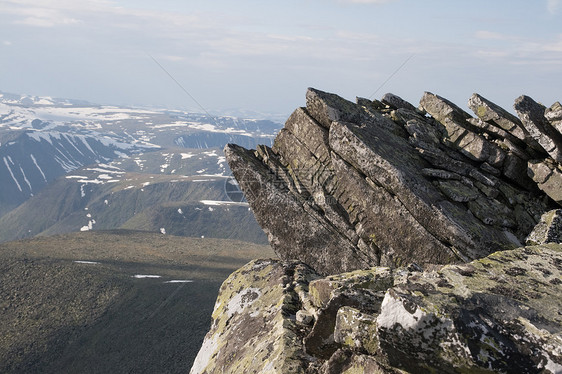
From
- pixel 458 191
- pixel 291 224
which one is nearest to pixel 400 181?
pixel 458 191

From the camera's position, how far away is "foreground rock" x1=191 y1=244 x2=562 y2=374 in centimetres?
969

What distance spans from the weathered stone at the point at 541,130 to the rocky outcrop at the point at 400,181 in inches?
2.6

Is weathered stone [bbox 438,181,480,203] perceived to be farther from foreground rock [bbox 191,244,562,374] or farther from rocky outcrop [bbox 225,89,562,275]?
foreground rock [bbox 191,244,562,374]

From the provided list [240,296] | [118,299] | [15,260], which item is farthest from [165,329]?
[240,296]

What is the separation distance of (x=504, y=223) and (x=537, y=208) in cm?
304

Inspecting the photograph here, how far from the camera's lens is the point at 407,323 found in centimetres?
1003

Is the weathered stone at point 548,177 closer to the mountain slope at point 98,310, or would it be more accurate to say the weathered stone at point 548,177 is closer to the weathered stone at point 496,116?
the weathered stone at point 496,116

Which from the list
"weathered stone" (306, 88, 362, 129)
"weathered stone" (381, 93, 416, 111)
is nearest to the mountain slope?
"weathered stone" (381, 93, 416, 111)

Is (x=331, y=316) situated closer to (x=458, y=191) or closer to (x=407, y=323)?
(x=407, y=323)

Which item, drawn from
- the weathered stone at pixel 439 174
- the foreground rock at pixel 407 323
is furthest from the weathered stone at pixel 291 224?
the foreground rock at pixel 407 323

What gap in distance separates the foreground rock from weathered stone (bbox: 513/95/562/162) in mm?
10349

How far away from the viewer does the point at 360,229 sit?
27734mm

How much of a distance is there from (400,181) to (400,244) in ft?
13.3

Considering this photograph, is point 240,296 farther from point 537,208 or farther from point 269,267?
point 537,208
